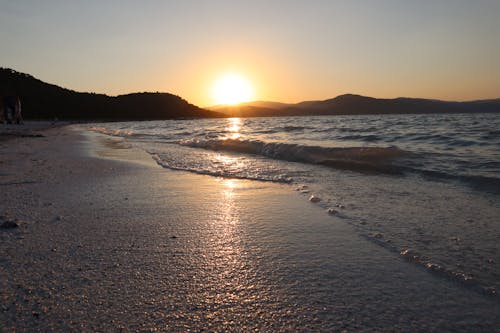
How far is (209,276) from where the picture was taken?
1895 mm

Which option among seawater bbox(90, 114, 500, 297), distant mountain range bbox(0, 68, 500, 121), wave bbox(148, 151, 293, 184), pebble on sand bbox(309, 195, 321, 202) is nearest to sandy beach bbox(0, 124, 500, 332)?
seawater bbox(90, 114, 500, 297)

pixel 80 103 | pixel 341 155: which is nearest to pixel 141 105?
pixel 80 103

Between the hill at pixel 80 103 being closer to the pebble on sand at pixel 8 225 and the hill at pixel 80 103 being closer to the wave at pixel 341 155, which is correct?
the wave at pixel 341 155

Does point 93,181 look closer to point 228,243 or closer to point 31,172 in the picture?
point 31,172

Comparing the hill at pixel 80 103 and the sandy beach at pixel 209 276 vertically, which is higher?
the hill at pixel 80 103

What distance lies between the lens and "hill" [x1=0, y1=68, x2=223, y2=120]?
77250 millimetres

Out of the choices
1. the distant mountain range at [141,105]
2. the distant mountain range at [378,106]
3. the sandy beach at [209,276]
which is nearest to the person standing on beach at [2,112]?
the distant mountain range at [141,105]

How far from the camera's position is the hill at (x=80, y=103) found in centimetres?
7725

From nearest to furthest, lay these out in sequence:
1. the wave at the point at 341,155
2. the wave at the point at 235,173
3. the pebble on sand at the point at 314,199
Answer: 1. the pebble on sand at the point at 314,199
2. the wave at the point at 235,173
3. the wave at the point at 341,155

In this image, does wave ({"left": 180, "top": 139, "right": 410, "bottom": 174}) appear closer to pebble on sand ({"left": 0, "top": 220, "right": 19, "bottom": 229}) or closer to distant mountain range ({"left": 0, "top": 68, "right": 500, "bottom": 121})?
pebble on sand ({"left": 0, "top": 220, "right": 19, "bottom": 229})

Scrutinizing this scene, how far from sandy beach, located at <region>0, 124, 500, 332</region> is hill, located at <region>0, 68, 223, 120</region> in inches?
2893

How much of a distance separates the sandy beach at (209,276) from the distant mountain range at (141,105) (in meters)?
54.4

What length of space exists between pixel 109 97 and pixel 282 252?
12783 cm

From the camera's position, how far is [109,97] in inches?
4582
